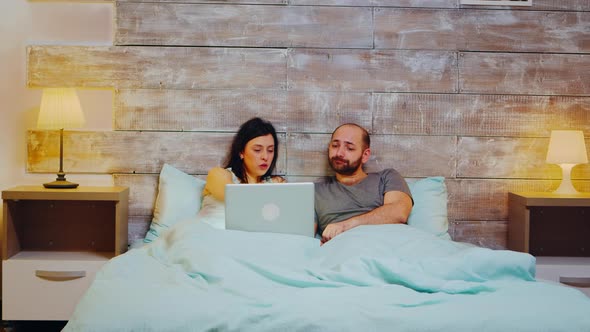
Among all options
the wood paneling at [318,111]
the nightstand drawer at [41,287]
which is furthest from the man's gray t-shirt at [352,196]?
the nightstand drawer at [41,287]

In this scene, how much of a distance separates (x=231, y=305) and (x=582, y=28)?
2496mm

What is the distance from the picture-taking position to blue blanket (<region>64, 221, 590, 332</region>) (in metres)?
1.59

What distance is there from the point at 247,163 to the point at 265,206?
26.3 inches

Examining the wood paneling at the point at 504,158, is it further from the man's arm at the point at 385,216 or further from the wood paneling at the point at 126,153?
the wood paneling at the point at 126,153

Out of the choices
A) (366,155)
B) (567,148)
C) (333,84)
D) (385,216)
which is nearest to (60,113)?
(333,84)

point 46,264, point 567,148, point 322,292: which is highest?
point 567,148

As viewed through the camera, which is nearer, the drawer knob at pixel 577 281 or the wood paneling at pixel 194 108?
the drawer knob at pixel 577 281

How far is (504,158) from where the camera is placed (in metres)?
3.18

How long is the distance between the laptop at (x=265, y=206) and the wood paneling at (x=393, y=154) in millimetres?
743

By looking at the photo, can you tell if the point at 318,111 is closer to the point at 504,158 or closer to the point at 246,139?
the point at 246,139

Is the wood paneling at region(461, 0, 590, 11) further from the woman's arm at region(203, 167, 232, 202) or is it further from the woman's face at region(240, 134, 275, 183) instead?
the woman's arm at region(203, 167, 232, 202)

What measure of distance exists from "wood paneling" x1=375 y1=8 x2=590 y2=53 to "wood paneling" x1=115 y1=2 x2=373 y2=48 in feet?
0.45

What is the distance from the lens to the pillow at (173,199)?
290cm

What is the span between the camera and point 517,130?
3.18 meters
